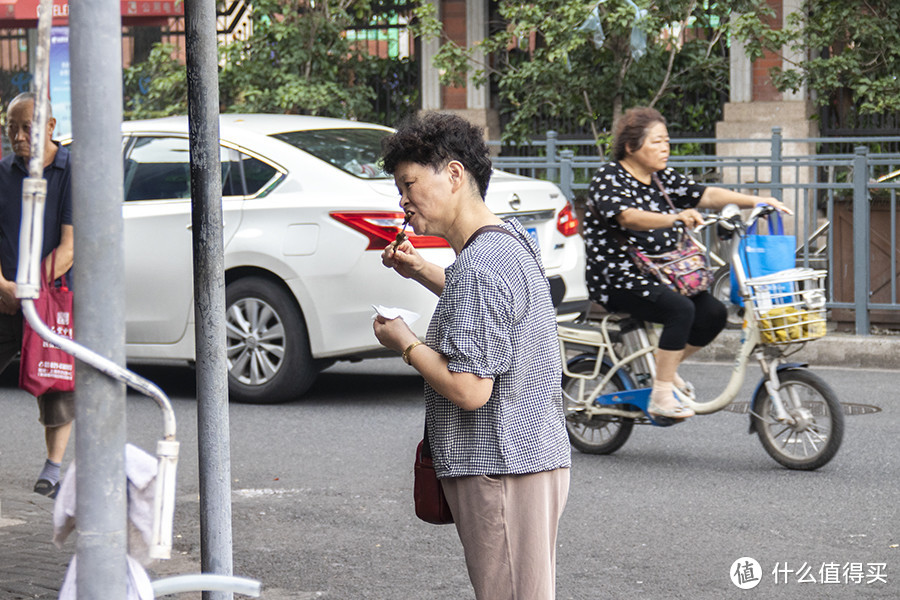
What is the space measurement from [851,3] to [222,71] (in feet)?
23.0

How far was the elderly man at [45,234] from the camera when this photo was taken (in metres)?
6.04

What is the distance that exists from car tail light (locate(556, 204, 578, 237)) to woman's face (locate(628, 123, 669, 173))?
2002 mm

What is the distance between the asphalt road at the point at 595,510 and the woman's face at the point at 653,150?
4.93ft

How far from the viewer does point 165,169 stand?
856 cm

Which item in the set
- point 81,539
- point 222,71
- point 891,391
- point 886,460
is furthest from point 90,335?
point 222,71

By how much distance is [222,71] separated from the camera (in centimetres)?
1546

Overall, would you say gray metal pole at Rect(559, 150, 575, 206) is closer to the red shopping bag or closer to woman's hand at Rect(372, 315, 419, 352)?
the red shopping bag

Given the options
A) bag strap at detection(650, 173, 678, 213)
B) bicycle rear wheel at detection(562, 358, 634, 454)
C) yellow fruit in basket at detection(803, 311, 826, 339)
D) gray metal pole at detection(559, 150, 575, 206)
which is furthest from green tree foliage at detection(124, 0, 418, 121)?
yellow fruit in basket at detection(803, 311, 826, 339)

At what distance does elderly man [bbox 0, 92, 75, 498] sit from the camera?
238 inches

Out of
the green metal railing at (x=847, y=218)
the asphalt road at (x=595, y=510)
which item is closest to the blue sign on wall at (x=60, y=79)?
the green metal railing at (x=847, y=218)

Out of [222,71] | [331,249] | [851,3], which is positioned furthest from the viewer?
[222,71]

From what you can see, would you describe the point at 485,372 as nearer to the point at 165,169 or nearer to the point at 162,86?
the point at 165,169

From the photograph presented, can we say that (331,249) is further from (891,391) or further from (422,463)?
(422,463)

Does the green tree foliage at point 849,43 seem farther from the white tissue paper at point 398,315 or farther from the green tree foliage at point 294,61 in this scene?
the white tissue paper at point 398,315
